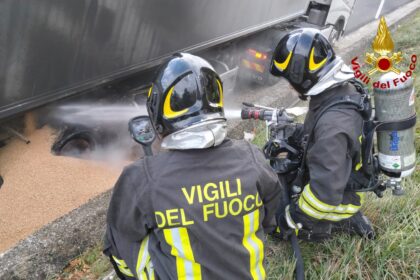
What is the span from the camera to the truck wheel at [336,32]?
8.33 metres

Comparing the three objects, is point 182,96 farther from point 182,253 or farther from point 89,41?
point 89,41

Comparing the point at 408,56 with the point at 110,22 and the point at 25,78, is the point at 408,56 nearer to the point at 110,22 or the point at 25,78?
the point at 110,22

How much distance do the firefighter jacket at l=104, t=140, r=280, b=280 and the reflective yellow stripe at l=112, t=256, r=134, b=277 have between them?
188mm

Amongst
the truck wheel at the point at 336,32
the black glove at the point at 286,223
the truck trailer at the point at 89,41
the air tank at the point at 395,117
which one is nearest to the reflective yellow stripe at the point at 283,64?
the air tank at the point at 395,117

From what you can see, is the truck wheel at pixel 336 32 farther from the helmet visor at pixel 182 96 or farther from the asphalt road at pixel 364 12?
the helmet visor at pixel 182 96

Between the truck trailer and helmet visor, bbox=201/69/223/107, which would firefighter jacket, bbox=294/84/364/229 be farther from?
the truck trailer

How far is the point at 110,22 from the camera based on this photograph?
3.42 metres

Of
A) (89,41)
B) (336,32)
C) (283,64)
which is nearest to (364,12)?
(336,32)

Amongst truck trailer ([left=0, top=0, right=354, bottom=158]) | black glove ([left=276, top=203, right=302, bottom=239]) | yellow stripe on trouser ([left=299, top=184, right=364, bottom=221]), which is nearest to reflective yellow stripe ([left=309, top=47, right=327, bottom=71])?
yellow stripe on trouser ([left=299, top=184, right=364, bottom=221])

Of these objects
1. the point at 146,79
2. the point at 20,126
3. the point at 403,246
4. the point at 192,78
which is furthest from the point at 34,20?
the point at 403,246

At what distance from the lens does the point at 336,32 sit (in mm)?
8680

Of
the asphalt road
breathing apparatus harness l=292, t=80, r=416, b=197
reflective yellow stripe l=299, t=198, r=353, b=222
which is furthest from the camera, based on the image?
the asphalt road

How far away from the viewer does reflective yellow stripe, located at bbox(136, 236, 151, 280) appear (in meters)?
1.70

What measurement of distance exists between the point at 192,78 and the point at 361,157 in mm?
1353
